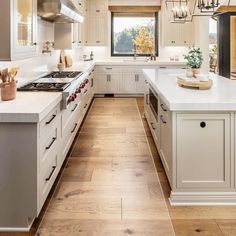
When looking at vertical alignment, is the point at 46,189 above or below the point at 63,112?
below

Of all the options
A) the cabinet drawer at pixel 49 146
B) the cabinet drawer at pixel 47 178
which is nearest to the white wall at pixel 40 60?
the cabinet drawer at pixel 49 146

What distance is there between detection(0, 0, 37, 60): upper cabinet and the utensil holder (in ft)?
0.70

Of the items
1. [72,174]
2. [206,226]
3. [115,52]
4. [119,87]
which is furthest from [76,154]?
[115,52]

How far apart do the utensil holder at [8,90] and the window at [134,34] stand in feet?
23.2

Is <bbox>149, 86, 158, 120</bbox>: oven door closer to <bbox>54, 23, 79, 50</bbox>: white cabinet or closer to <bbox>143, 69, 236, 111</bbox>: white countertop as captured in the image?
<bbox>143, 69, 236, 111</bbox>: white countertop

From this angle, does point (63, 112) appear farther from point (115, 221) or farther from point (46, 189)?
point (115, 221)

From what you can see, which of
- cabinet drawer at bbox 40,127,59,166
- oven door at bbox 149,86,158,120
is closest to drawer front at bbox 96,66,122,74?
oven door at bbox 149,86,158,120

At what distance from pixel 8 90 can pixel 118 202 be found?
1268mm

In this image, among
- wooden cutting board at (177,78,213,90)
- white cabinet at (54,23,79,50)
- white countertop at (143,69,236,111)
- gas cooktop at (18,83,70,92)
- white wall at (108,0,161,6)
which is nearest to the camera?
white countertop at (143,69,236,111)

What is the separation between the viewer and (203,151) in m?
2.93

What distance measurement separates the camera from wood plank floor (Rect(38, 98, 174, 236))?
2.57 metres

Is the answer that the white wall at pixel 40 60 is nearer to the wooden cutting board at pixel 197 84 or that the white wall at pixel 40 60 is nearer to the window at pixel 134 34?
the wooden cutting board at pixel 197 84

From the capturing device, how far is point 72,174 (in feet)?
12.1

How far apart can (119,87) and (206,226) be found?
681 cm
